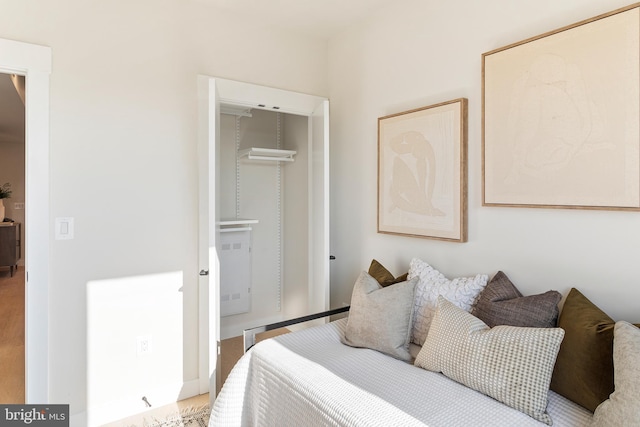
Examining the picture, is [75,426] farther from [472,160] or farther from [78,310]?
[472,160]

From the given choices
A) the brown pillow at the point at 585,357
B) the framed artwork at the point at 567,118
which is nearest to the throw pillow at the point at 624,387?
the brown pillow at the point at 585,357

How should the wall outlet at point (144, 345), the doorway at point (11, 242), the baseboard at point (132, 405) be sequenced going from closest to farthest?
the baseboard at point (132, 405) < the wall outlet at point (144, 345) < the doorway at point (11, 242)

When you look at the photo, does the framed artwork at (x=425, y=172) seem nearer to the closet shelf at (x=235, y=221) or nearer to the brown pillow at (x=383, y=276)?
the brown pillow at (x=383, y=276)

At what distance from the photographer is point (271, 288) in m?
3.82

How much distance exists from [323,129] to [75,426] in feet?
7.78

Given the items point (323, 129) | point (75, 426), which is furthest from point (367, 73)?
point (75, 426)

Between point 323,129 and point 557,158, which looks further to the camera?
point 323,129

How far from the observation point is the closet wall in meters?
3.50

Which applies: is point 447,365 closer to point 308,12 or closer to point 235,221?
point 235,221

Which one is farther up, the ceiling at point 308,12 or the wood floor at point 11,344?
the ceiling at point 308,12

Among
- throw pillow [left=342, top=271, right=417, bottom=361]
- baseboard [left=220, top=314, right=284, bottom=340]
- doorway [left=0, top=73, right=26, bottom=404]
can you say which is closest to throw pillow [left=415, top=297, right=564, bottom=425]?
throw pillow [left=342, top=271, right=417, bottom=361]

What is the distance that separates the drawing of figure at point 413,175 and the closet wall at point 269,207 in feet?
3.82

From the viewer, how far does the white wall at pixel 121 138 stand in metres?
2.14

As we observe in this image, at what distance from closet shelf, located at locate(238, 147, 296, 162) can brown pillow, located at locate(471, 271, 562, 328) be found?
2175 mm
